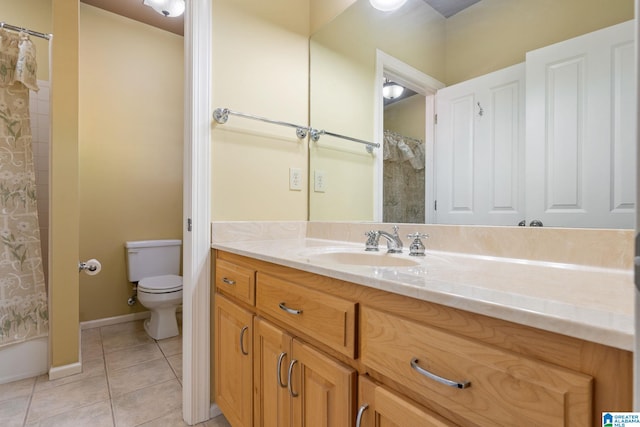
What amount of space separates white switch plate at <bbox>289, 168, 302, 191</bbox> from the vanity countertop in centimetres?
76

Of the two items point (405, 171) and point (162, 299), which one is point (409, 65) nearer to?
point (405, 171)

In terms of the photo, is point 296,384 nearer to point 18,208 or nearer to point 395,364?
point 395,364

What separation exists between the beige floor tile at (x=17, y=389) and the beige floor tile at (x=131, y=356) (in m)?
0.34

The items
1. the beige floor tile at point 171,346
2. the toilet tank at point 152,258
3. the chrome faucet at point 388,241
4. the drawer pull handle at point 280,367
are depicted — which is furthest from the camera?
the toilet tank at point 152,258

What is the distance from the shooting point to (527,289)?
569 mm

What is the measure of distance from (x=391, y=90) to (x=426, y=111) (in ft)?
0.83

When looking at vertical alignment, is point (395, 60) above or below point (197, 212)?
above

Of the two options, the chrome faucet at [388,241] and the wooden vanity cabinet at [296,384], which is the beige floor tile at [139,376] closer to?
the wooden vanity cabinet at [296,384]

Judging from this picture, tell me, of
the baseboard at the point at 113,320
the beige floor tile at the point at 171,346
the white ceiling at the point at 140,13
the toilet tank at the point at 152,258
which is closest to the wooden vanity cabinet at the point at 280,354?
the beige floor tile at the point at 171,346

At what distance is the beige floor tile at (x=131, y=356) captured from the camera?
186cm

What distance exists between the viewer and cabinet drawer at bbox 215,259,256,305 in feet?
3.55

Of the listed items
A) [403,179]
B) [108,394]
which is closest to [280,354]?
[403,179]

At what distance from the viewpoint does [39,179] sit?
6.86 feet

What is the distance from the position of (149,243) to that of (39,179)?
0.84 metres
